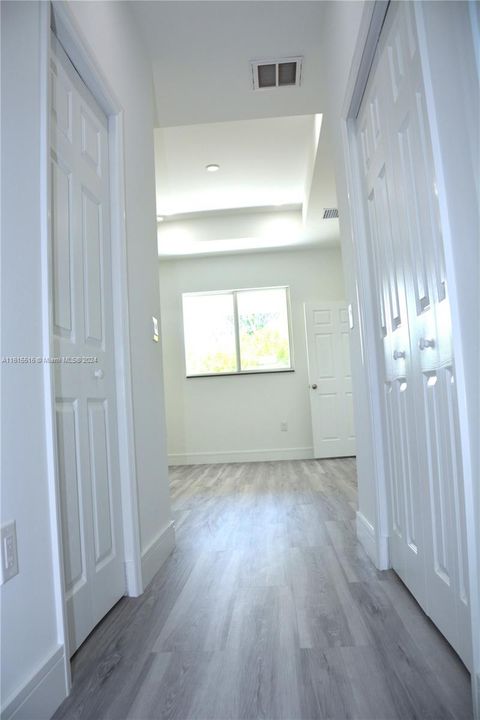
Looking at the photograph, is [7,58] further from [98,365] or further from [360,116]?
[360,116]

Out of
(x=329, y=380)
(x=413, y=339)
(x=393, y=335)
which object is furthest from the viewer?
(x=329, y=380)

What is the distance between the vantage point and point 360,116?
7.22ft

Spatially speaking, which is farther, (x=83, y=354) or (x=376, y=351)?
(x=376, y=351)

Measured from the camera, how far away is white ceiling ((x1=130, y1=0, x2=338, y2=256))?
2.71 meters

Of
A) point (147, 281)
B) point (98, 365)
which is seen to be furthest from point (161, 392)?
point (98, 365)

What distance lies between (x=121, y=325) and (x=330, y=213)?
12.5ft

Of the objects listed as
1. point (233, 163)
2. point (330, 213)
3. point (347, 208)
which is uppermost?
point (233, 163)

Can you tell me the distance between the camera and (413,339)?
62.4 inches

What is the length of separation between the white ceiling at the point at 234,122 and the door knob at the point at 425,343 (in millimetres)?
2143

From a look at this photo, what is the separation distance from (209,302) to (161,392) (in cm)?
413

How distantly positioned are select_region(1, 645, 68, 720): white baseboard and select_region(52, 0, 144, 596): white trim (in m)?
0.69

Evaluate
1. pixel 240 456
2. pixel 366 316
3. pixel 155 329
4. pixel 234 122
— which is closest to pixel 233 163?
pixel 234 122

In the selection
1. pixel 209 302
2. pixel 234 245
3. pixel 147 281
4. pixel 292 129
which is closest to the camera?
pixel 147 281

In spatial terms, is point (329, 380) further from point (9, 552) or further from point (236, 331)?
point (9, 552)
